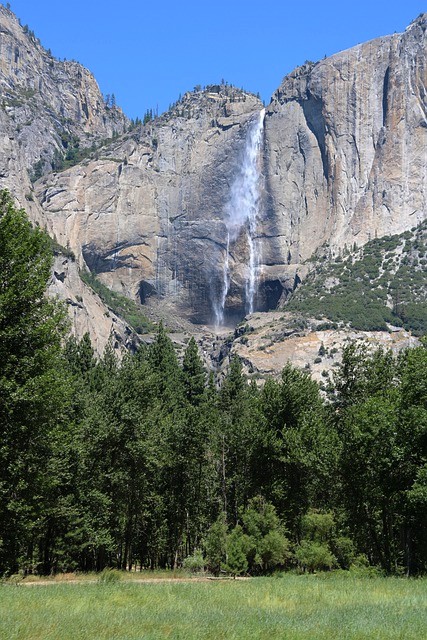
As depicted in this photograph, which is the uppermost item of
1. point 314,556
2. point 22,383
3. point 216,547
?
point 22,383

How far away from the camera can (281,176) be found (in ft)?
631

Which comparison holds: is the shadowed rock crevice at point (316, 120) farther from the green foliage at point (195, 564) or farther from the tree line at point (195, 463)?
the green foliage at point (195, 564)

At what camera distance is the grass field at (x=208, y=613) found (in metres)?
14.9

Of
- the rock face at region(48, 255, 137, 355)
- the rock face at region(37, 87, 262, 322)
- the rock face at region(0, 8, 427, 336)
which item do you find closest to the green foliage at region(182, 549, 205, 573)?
the rock face at region(48, 255, 137, 355)

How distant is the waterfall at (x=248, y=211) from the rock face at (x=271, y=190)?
0.57 m

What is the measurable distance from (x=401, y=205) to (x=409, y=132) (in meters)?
18.5

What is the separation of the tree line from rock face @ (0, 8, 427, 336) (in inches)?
4984

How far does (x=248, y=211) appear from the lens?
191375 mm

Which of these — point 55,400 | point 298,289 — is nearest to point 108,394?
point 55,400

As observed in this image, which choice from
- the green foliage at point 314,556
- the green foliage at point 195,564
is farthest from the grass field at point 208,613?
the green foliage at point 195,564

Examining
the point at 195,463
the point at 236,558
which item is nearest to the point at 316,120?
the point at 195,463

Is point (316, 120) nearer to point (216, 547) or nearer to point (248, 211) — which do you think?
point (248, 211)

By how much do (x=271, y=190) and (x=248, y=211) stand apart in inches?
306

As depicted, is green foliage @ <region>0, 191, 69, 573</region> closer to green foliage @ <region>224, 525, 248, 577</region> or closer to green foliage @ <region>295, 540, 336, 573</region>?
green foliage @ <region>224, 525, 248, 577</region>
